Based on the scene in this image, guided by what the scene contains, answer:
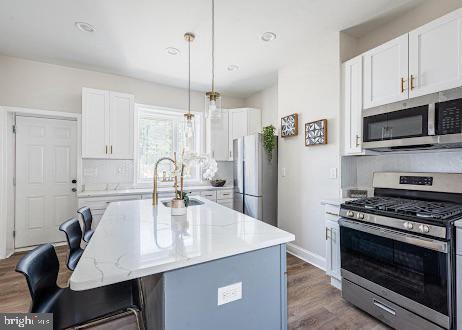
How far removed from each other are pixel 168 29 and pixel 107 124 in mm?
1805

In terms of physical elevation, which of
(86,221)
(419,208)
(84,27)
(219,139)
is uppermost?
(84,27)

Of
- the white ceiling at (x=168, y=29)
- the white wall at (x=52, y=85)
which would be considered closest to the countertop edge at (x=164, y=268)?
the white ceiling at (x=168, y=29)

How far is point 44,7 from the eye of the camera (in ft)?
7.26

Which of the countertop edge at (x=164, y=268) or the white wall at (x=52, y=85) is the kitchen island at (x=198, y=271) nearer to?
the countertop edge at (x=164, y=268)

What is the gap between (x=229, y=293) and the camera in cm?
112

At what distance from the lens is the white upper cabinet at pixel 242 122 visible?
4.49m

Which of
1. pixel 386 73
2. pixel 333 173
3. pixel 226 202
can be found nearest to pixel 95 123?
pixel 226 202

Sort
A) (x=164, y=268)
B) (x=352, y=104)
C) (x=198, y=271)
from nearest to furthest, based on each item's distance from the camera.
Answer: (x=164, y=268), (x=198, y=271), (x=352, y=104)

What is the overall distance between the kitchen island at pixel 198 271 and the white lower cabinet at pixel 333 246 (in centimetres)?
121

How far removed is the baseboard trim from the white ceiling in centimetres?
268

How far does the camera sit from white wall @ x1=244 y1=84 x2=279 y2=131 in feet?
14.1

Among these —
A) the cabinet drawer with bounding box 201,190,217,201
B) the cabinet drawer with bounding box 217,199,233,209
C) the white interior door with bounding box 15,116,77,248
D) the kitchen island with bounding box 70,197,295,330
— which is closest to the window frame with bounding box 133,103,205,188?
the cabinet drawer with bounding box 201,190,217,201

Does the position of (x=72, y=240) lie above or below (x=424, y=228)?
below

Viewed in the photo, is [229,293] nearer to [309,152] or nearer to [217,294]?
[217,294]
